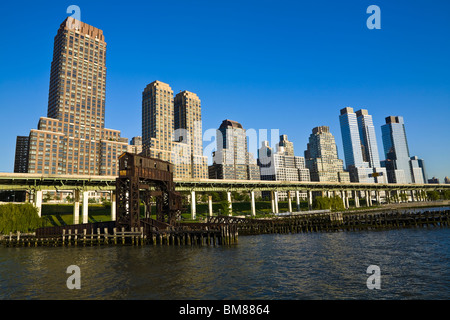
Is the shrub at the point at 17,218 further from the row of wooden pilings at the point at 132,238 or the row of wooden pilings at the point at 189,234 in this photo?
the row of wooden pilings at the point at 189,234

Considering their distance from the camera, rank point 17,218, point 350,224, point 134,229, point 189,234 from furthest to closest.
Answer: point 350,224, point 17,218, point 134,229, point 189,234

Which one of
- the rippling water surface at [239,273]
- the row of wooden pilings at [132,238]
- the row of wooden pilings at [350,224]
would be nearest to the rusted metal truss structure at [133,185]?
the row of wooden pilings at [132,238]

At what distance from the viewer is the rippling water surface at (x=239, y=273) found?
865 inches

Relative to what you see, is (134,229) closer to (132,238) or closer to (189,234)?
(132,238)

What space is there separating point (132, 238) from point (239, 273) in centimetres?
2875

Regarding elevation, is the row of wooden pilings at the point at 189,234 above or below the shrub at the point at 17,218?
below

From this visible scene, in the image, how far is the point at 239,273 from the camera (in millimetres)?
28016

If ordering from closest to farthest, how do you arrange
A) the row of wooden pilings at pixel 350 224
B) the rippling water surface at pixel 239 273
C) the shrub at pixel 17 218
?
the rippling water surface at pixel 239 273, the shrub at pixel 17 218, the row of wooden pilings at pixel 350 224

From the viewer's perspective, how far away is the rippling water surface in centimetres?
2196

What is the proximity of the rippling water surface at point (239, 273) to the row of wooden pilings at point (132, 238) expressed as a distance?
252 inches

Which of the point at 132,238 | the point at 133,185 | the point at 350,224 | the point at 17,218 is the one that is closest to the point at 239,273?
the point at 132,238

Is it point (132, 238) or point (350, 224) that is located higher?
point (132, 238)
